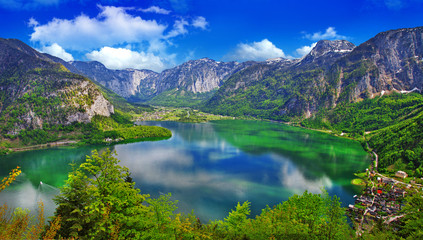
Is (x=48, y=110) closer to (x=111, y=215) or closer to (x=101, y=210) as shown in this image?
(x=101, y=210)

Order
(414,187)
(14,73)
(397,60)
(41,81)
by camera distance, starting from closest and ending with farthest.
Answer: (414,187) < (41,81) < (14,73) < (397,60)

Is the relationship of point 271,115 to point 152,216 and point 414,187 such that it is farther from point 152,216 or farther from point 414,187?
point 152,216

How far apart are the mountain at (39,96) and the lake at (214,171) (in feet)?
90.1

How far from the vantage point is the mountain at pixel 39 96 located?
303ft

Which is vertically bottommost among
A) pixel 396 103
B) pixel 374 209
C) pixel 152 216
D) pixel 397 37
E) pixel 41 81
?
pixel 374 209

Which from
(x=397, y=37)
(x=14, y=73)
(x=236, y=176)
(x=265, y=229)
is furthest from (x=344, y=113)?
(x=14, y=73)

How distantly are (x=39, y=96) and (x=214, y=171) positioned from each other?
10244 cm

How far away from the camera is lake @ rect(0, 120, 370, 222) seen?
36.4m

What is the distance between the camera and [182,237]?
39.9 feet

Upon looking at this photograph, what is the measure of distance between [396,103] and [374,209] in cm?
11240

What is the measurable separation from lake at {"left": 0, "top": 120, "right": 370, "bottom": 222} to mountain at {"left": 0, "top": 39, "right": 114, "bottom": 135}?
27.4 meters

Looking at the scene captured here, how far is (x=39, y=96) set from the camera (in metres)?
104

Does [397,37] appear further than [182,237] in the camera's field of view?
Yes

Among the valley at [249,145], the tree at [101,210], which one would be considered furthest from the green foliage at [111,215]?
the valley at [249,145]
